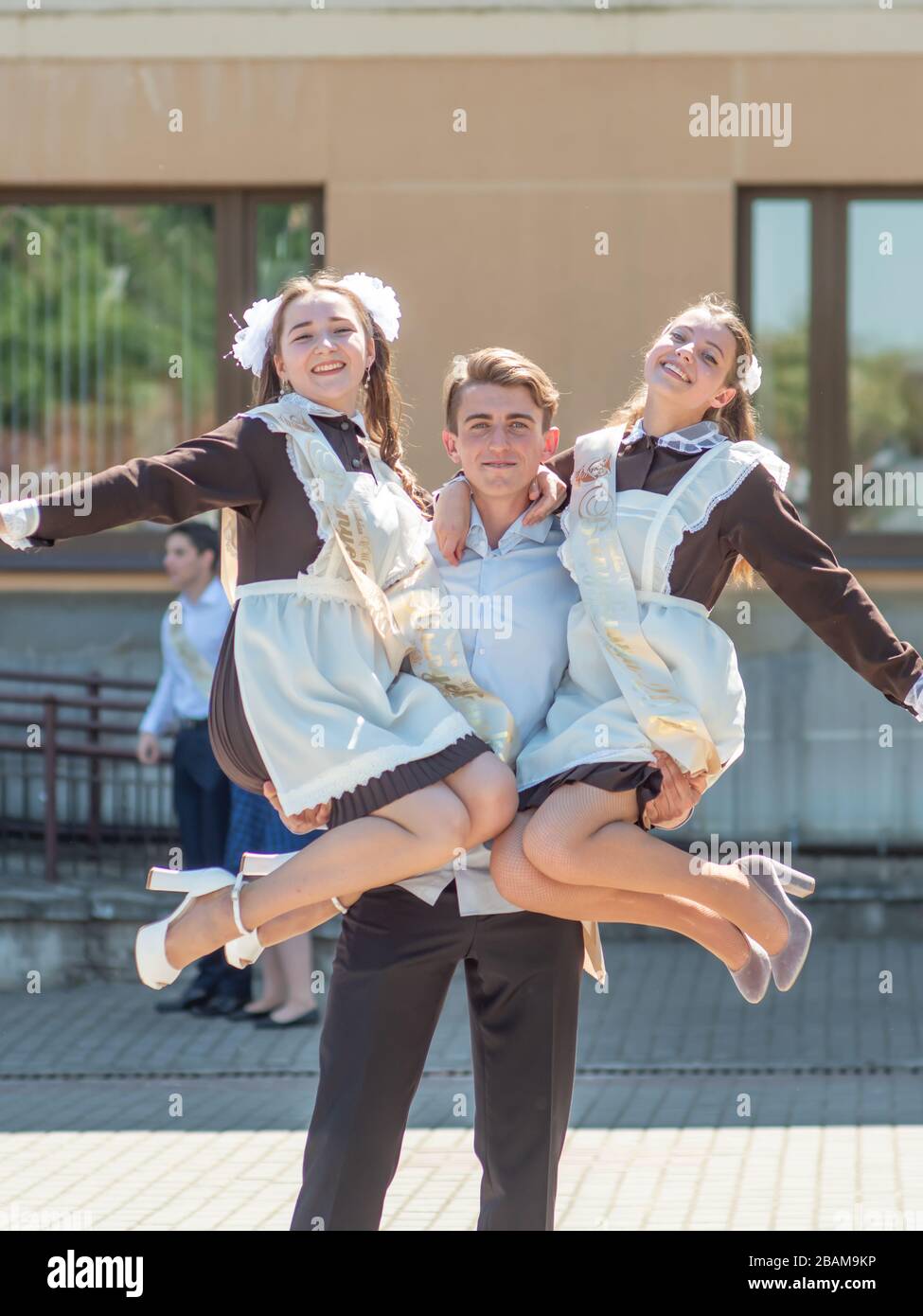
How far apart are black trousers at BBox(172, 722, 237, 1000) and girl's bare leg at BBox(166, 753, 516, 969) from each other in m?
4.53

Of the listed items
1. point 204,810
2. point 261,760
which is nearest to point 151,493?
point 261,760

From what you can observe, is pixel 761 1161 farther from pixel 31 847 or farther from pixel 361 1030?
pixel 31 847

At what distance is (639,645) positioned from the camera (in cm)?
396

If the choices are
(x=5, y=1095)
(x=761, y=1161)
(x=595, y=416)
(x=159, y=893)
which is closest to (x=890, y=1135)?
(x=761, y=1161)

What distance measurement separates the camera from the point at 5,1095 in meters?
7.40

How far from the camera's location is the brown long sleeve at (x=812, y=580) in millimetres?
3969

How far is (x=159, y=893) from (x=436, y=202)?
3928 millimetres

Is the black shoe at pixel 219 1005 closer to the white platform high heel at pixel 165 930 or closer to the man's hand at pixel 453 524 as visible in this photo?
the white platform high heel at pixel 165 930

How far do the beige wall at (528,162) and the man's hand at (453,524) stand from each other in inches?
244

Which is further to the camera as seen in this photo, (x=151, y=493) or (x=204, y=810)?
(x=204, y=810)

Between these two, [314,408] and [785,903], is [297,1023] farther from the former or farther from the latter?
[314,408]

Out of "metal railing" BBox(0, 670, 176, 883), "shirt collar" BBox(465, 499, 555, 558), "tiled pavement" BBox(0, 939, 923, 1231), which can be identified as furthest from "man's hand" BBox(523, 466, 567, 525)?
"metal railing" BBox(0, 670, 176, 883)

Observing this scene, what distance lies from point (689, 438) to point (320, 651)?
91 centimetres

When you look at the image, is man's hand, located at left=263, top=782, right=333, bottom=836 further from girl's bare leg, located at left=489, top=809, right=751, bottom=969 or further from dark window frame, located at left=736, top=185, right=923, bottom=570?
dark window frame, located at left=736, top=185, right=923, bottom=570
